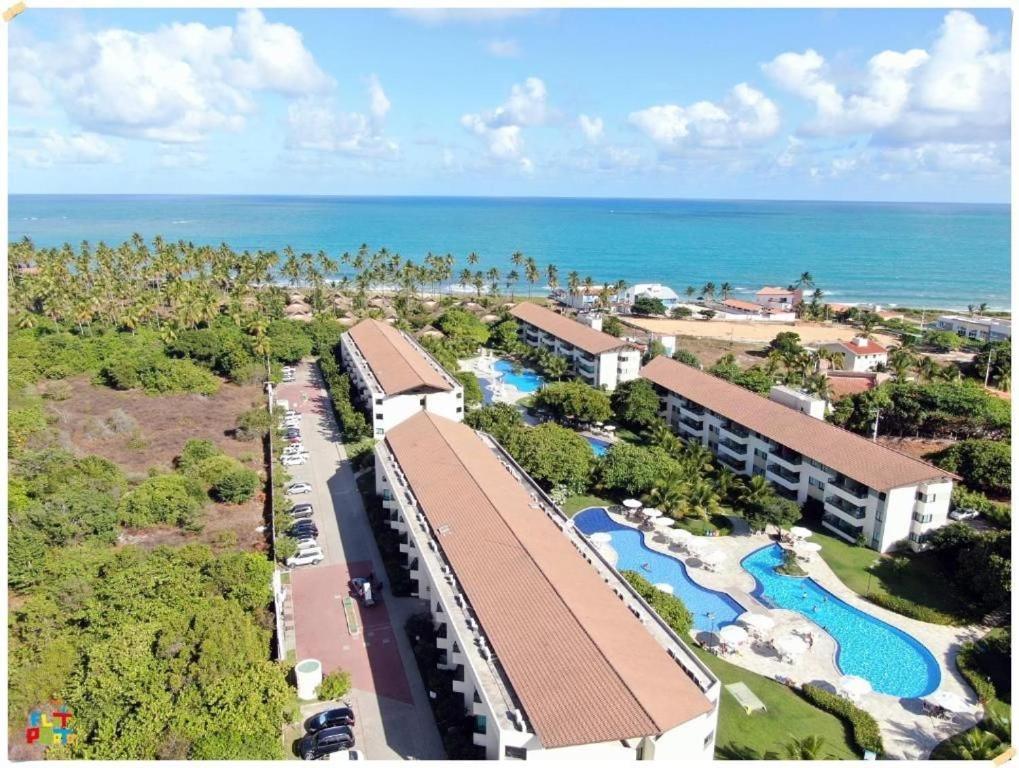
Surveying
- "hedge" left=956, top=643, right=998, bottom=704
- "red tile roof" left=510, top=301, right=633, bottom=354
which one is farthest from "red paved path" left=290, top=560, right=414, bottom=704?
"red tile roof" left=510, top=301, right=633, bottom=354

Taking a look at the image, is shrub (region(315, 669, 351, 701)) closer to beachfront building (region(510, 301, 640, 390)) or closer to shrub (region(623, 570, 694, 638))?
shrub (region(623, 570, 694, 638))

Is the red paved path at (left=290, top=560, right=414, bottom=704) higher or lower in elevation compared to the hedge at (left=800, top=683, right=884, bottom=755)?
higher

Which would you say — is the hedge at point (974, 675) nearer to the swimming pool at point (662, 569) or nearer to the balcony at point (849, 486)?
the swimming pool at point (662, 569)

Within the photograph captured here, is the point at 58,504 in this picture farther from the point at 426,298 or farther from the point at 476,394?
the point at 426,298

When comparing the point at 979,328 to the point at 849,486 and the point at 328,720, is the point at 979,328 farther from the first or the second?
the point at 328,720

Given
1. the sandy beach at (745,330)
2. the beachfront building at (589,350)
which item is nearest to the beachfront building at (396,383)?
the beachfront building at (589,350)

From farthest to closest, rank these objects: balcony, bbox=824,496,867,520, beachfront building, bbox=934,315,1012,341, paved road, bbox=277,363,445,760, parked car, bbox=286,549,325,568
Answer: beachfront building, bbox=934,315,1012,341 → balcony, bbox=824,496,867,520 → parked car, bbox=286,549,325,568 → paved road, bbox=277,363,445,760

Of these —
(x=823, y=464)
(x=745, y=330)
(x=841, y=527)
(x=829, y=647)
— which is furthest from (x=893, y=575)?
(x=745, y=330)
